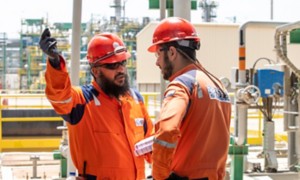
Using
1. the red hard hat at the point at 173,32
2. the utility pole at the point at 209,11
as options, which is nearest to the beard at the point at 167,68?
the red hard hat at the point at 173,32

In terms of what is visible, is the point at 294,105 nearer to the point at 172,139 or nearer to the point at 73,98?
the point at 73,98

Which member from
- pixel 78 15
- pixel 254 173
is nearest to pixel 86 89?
pixel 78 15

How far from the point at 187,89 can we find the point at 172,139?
260 millimetres

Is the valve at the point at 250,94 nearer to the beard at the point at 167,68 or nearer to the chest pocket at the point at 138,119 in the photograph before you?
the chest pocket at the point at 138,119

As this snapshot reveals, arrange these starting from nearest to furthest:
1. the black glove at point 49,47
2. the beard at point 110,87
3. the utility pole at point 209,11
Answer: the black glove at point 49,47 → the beard at point 110,87 → the utility pole at point 209,11

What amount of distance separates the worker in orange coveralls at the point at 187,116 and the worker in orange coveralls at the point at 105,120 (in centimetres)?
59

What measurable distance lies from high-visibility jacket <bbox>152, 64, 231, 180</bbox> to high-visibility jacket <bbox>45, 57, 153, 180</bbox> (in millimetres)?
647

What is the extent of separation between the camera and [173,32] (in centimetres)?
261

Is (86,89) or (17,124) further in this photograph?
(17,124)

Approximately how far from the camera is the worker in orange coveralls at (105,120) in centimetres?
303

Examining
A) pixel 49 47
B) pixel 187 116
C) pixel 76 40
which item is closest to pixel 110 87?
pixel 49 47

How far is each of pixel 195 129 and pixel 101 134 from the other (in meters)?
0.79

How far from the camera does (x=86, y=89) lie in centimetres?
316

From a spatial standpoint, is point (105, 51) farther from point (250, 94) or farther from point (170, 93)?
point (250, 94)
